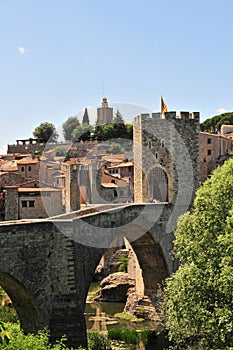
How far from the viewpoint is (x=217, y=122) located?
76375 millimetres

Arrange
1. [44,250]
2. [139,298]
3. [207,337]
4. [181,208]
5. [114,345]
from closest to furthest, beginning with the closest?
[207,337]
[44,250]
[114,345]
[181,208]
[139,298]

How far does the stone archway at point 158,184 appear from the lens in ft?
86.2

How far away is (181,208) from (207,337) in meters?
11.4

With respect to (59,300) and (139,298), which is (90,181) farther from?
(59,300)

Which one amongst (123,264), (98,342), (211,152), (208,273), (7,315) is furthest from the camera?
(211,152)

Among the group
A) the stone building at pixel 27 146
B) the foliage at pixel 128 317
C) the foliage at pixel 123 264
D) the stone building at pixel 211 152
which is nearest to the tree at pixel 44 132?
the stone building at pixel 27 146

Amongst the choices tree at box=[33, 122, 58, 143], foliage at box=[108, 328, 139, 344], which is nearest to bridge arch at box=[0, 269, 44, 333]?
foliage at box=[108, 328, 139, 344]

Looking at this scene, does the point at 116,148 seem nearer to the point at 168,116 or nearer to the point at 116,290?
the point at 116,290

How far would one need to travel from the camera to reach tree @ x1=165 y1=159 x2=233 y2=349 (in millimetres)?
13781

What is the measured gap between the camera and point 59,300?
1644 cm

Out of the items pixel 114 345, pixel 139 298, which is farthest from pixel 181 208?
pixel 114 345

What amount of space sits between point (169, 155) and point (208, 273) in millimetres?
11888

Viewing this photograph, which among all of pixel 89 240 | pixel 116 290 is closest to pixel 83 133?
pixel 116 290

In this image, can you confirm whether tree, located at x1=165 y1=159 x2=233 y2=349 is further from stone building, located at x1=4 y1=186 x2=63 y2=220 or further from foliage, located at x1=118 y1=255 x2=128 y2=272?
stone building, located at x1=4 y1=186 x2=63 y2=220
